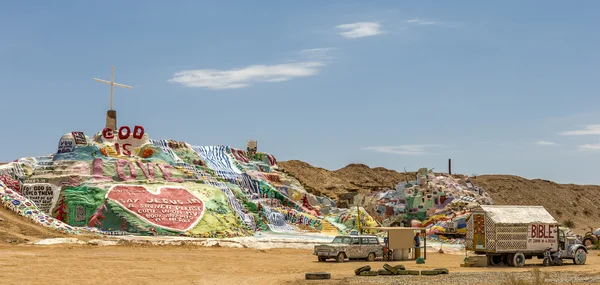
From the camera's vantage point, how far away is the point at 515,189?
10569cm

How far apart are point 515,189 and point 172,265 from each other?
80980 millimetres

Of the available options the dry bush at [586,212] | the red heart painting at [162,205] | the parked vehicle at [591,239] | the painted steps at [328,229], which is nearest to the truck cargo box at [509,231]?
the parked vehicle at [591,239]

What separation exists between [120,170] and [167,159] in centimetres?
724

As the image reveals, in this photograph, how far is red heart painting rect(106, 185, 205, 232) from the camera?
49.5 m

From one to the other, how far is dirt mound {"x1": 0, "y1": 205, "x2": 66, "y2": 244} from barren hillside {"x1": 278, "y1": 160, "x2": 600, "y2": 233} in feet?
166

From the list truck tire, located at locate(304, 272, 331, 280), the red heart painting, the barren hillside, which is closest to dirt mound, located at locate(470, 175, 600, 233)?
the barren hillside

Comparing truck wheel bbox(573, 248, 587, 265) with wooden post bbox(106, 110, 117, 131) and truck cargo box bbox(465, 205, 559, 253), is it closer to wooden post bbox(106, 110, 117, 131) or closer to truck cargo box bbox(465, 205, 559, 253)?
truck cargo box bbox(465, 205, 559, 253)

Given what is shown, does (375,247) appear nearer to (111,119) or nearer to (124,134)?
(124,134)

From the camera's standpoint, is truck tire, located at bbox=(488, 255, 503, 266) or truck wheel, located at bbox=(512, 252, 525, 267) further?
truck tire, located at bbox=(488, 255, 503, 266)

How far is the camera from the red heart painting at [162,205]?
4950 centimetres

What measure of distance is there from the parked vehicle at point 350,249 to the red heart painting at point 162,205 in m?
14.6

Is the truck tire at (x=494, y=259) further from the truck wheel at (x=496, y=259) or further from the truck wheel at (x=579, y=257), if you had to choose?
the truck wheel at (x=579, y=257)

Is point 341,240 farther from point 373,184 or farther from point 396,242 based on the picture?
point 373,184

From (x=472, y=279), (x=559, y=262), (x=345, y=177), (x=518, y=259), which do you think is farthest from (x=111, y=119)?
(x=345, y=177)
